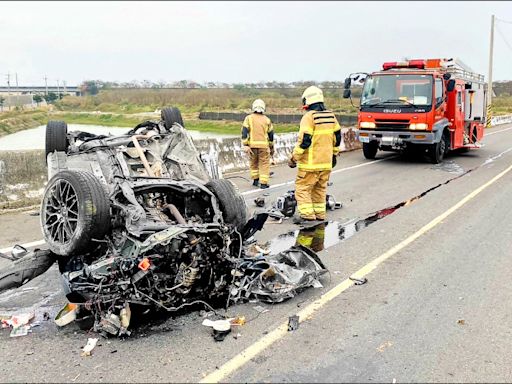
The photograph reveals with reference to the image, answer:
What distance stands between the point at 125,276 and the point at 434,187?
8.05 m

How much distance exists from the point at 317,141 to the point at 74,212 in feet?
12.3

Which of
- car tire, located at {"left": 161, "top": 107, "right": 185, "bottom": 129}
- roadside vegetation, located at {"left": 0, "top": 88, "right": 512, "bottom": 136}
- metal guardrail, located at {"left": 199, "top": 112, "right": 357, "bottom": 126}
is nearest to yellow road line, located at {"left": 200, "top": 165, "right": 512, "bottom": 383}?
car tire, located at {"left": 161, "top": 107, "right": 185, "bottom": 129}

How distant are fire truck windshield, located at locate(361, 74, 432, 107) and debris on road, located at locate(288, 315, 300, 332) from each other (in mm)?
10536

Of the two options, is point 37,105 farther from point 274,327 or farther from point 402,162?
point 274,327

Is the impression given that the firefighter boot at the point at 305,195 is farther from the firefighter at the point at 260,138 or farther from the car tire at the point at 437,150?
the car tire at the point at 437,150

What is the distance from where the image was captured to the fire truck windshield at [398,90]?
13.4m

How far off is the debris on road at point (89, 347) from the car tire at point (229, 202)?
176 cm

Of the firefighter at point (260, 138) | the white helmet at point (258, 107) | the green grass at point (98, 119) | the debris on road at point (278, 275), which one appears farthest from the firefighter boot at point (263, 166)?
the green grass at point (98, 119)

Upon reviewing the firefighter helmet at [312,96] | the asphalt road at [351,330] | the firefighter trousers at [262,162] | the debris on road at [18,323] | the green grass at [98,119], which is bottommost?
the asphalt road at [351,330]

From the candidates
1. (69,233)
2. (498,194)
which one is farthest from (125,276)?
(498,194)

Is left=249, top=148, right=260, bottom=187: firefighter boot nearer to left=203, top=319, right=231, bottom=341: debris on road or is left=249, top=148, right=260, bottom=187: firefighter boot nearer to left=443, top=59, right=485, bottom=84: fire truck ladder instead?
left=203, top=319, right=231, bottom=341: debris on road

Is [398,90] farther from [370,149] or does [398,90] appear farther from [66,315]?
[66,315]

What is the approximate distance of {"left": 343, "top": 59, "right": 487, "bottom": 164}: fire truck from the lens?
1334 cm

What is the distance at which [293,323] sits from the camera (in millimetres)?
3979
